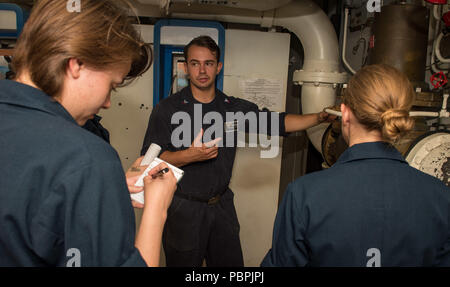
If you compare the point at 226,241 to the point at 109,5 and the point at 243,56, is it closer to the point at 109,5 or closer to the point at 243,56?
the point at 243,56

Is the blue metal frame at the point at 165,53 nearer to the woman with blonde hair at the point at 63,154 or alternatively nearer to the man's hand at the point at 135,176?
the man's hand at the point at 135,176

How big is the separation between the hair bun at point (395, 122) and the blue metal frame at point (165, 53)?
1440mm

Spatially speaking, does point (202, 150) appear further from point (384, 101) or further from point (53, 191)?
point (53, 191)

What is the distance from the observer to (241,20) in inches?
82.8

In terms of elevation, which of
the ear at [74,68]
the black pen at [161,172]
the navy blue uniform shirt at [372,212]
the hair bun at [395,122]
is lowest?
the navy blue uniform shirt at [372,212]

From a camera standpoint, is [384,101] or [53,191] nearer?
[53,191]

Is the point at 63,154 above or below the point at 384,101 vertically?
below

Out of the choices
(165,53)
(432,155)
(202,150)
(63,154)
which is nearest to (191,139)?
(202,150)

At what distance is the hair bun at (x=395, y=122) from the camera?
2.76 ft

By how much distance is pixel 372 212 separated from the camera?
2.84 feet

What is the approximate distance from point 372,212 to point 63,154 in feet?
2.48

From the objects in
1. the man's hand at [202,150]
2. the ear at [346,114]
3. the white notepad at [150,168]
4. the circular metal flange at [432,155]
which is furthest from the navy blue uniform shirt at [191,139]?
the ear at [346,114]

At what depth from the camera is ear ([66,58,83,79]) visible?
2.08 ft

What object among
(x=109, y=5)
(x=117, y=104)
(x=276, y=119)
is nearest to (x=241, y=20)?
(x=276, y=119)
